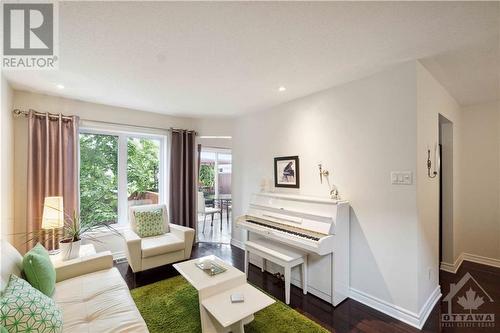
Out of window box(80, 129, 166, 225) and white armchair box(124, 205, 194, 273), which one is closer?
white armchair box(124, 205, 194, 273)

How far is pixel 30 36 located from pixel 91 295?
204cm

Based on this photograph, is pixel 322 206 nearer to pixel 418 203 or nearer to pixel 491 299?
pixel 418 203

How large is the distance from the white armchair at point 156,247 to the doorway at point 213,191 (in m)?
1.46

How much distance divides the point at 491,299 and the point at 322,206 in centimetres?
213

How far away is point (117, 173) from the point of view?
3.78m

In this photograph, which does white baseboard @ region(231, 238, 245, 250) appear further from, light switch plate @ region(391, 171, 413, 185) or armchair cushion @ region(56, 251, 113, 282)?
light switch plate @ region(391, 171, 413, 185)

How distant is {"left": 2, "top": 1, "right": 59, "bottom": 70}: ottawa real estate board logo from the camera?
147 centimetres

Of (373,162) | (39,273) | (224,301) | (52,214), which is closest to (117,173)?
(52,214)

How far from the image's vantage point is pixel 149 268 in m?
3.02

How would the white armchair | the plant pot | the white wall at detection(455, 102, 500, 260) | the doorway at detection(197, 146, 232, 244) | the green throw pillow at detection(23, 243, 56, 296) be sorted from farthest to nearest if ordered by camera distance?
the doorway at detection(197, 146, 232, 244), the white wall at detection(455, 102, 500, 260), the white armchair, the plant pot, the green throw pillow at detection(23, 243, 56, 296)

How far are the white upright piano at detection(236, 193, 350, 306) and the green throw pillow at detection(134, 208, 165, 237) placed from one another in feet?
5.29

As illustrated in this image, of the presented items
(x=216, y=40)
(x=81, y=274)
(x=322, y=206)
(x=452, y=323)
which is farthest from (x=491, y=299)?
(x=81, y=274)

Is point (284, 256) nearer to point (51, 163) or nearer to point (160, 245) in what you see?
point (160, 245)

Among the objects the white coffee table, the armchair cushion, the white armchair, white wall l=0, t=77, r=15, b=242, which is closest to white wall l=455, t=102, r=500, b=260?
the white coffee table
